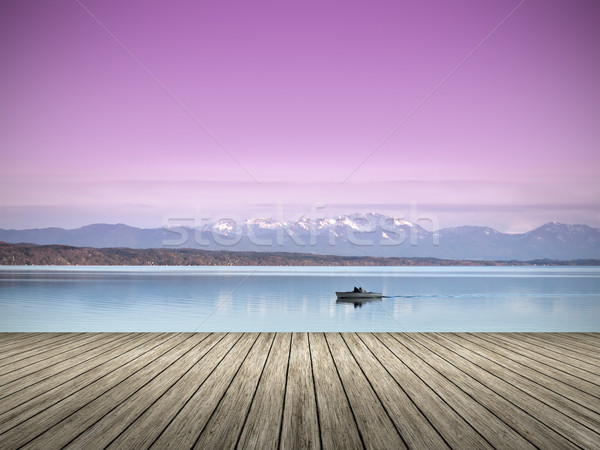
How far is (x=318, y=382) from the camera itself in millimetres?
4324

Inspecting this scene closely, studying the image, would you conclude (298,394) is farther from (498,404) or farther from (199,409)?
(498,404)

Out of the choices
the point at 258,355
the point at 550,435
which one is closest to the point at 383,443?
the point at 550,435

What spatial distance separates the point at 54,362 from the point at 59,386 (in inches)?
47.0

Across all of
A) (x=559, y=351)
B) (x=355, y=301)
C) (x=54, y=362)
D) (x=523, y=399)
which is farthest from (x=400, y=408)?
(x=355, y=301)

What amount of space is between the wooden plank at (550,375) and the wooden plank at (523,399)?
0.91 feet

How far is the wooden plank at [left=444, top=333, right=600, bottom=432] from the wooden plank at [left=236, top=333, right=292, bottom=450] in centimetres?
206

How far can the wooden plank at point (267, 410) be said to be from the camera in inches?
113

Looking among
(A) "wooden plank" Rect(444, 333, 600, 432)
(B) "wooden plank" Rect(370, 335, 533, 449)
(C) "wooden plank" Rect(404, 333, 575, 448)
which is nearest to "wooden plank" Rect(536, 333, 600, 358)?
(A) "wooden plank" Rect(444, 333, 600, 432)

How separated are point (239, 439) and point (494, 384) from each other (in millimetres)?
2506

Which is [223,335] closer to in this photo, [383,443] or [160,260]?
[383,443]

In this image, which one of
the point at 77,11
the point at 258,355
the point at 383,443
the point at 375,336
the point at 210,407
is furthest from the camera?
the point at 77,11

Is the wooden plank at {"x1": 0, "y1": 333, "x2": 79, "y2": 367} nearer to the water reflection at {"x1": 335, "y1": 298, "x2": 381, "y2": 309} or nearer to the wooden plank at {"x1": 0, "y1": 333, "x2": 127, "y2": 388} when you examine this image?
the wooden plank at {"x1": 0, "y1": 333, "x2": 127, "y2": 388}

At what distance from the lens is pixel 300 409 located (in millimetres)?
3527

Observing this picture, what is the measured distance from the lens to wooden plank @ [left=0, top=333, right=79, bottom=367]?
5566 millimetres
